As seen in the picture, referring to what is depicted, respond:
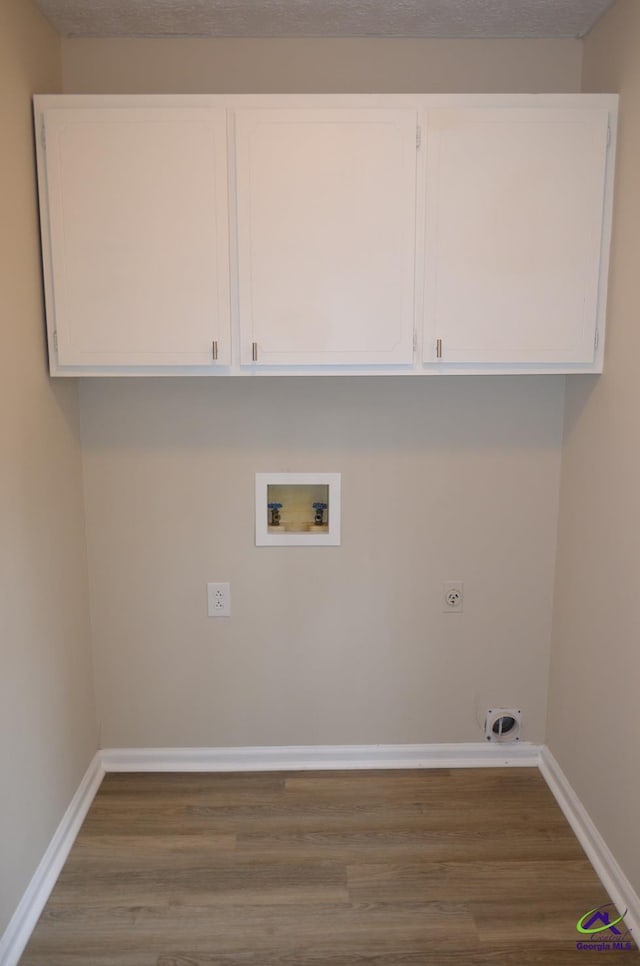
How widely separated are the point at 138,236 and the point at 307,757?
197cm

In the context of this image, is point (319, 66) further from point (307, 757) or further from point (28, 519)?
point (307, 757)

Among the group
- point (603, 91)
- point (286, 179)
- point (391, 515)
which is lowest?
point (391, 515)

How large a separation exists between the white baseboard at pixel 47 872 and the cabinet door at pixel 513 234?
1.91 meters

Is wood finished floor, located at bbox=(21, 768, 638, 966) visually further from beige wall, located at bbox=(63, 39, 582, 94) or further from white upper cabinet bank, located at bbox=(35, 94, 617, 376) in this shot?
beige wall, located at bbox=(63, 39, 582, 94)

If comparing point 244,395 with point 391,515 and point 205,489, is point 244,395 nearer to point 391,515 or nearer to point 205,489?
point 205,489

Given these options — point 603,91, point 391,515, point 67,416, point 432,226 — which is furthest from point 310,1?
point 391,515

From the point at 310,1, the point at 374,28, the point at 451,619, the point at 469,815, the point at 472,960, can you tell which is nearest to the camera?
the point at 472,960

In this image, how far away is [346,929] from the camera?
1.96 metres

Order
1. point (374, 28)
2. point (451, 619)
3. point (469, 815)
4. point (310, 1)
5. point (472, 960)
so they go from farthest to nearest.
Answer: point (451, 619), point (469, 815), point (374, 28), point (310, 1), point (472, 960)

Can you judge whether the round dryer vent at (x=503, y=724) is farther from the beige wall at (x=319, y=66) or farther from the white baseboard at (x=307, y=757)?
the beige wall at (x=319, y=66)

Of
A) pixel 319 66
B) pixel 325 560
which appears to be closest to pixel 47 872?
pixel 325 560

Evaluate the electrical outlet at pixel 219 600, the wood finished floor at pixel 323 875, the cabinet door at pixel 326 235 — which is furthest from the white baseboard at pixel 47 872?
the cabinet door at pixel 326 235

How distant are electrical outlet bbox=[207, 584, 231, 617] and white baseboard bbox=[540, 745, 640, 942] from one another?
1345 mm

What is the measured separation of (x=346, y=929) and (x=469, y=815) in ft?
2.12
